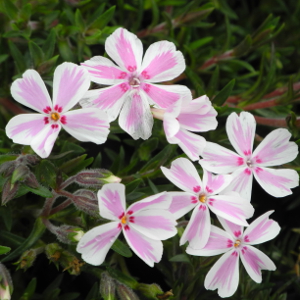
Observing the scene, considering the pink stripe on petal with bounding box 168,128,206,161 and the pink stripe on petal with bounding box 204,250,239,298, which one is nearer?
the pink stripe on petal with bounding box 168,128,206,161

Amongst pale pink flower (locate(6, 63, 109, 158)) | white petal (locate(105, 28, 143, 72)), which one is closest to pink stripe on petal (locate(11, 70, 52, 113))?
pale pink flower (locate(6, 63, 109, 158))

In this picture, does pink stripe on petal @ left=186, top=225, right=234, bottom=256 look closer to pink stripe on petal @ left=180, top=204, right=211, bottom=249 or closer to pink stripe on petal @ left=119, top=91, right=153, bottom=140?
pink stripe on petal @ left=180, top=204, right=211, bottom=249

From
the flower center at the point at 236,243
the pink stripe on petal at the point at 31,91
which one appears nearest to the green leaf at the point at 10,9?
the pink stripe on petal at the point at 31,91

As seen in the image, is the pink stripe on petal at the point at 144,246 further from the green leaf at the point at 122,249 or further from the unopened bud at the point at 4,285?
the unopened bud at the point at 4,285

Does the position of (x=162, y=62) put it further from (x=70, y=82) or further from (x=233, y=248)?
(x=233, y=248)

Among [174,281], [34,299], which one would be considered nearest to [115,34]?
[174,281]

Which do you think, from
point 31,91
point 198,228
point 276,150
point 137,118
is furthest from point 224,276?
point 31,91
